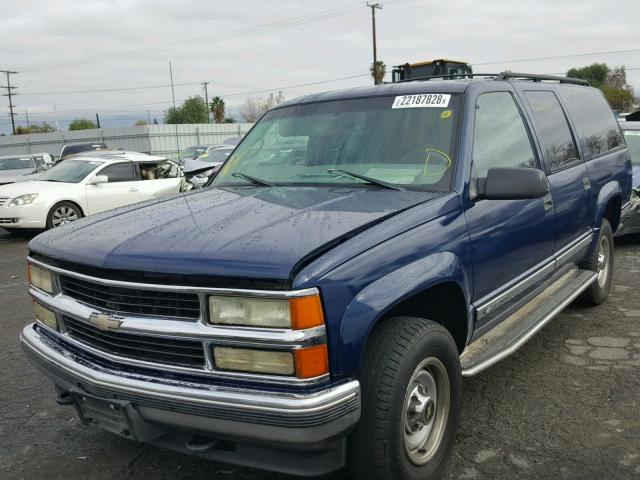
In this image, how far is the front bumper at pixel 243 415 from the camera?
222 centimetres

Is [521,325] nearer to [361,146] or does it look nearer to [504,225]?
[504,225]

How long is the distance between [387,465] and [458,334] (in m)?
0.93

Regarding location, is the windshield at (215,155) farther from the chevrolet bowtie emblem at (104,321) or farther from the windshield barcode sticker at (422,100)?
the chevrolet bowtie emblem at (104,321)

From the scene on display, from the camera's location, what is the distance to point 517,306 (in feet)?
12.6

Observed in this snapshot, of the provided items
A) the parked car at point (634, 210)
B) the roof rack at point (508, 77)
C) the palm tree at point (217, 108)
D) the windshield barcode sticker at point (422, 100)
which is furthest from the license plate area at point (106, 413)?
the palm tree at point (217, 108)

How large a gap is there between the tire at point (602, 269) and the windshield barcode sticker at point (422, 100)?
2342mm

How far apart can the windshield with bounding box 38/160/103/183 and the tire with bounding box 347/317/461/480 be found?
10.3m

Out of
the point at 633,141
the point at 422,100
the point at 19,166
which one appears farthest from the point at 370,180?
the point at 19,166

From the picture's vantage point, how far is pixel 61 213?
36.9 feet

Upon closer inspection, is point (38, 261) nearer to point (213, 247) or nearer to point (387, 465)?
point (213, 247)

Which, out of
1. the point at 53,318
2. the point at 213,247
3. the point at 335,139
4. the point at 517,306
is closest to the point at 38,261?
the point at 53,318

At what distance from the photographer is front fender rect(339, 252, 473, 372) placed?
7.65ft

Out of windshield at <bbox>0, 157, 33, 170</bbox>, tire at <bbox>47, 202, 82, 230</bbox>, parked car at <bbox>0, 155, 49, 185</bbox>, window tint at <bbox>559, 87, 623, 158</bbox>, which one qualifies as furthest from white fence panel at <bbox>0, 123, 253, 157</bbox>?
window tint at <bbox>559, 87, 623, 158</bbox>

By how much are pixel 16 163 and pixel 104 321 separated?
1882 centimetres
